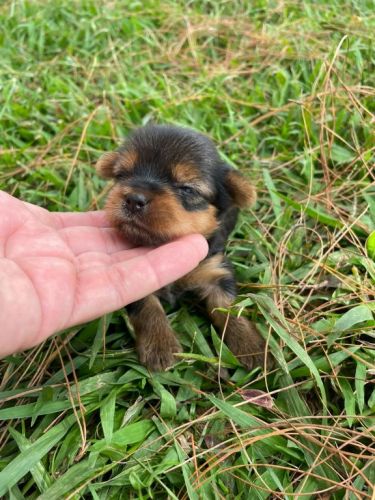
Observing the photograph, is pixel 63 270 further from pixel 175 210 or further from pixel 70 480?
pixel 70 480

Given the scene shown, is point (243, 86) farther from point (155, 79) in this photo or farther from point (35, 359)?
point (35, 359)

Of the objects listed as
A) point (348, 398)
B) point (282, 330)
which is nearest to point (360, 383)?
point (348, 398)

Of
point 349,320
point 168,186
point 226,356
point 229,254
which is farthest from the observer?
point 229,254

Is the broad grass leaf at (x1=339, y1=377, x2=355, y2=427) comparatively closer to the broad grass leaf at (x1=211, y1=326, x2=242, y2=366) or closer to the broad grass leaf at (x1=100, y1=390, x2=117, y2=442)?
the broad grass leaf at (x1=211, y1=326, x2=242, y2=366)

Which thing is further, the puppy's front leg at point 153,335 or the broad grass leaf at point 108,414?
the puppy's front leg at point 153,335

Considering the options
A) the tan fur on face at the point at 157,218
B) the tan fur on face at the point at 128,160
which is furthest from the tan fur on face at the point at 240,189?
the tan fur on face at the point at 128,160

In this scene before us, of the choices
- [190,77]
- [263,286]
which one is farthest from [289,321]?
[190,77]

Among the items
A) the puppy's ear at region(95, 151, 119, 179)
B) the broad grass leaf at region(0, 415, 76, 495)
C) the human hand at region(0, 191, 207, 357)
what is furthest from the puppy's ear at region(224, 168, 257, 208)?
the broad grass leaf at region(0, 415, 76, 495)

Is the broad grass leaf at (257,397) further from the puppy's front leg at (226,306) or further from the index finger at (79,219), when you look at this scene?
the index finger at (79,219)
